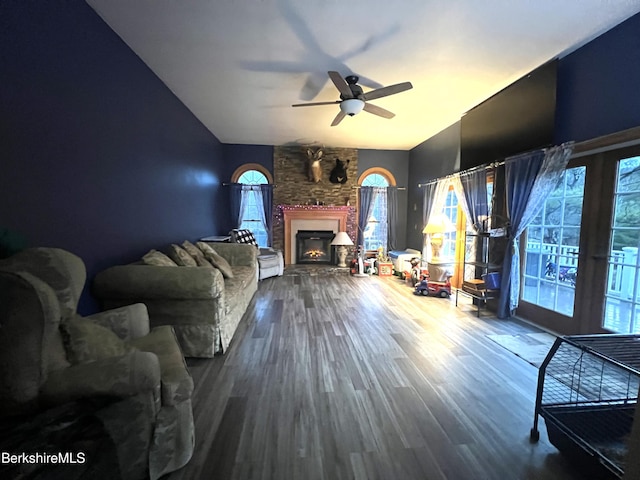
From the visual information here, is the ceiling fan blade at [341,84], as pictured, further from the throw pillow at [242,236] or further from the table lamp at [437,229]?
the throw pillow at [242,236]

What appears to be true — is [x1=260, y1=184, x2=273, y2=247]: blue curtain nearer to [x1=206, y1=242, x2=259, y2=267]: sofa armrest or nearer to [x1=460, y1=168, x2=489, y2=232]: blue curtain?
[x1=206, y1=242, x2=259, y2=267]: sofa armrest

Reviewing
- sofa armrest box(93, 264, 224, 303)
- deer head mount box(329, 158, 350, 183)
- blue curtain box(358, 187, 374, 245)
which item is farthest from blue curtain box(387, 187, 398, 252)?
sofa armrest box(93, 264, 224, 303)

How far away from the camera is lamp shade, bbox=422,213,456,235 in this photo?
15.1 feet

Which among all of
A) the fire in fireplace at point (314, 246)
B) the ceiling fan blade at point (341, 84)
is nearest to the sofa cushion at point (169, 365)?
the ceiling fan blade at point (341, 84)

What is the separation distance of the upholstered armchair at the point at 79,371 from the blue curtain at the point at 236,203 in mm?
4981

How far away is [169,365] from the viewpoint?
1410mm

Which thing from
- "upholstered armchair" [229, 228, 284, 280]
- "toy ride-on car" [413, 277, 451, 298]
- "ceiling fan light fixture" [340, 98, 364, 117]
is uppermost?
"ceiling fan light fixture" [340, 98, 364, 117]

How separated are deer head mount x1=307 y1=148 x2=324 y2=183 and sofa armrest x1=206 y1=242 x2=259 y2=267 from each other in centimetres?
266

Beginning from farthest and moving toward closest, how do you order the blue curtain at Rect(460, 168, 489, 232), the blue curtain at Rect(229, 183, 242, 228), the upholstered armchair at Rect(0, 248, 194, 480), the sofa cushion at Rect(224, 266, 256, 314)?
1. the blue curtain at Rect(229, 183, 242, 228)
2. the blue curtain at Rect(460, 168, 489, 232)
3. the sofa cushion at Rect(224, 266, 256, 314)
4. the upholstered armchair at Rect(0, 248, 194, 480)

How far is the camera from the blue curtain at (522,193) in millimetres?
2789

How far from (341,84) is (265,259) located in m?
3.41

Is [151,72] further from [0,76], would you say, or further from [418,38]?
[418,38]

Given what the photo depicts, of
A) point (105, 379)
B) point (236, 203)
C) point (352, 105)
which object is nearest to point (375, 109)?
point (352, 105)

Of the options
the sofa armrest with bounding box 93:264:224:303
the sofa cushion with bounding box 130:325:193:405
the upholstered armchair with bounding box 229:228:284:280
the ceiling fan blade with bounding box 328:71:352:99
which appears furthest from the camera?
the upholstered armchair with bounding box 229:228:284:280
